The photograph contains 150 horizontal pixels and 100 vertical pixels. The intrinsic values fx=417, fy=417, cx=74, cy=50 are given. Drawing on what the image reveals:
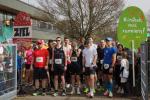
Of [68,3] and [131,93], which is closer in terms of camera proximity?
[131,93]

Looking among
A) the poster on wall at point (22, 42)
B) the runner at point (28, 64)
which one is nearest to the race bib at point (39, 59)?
the poster on wall at point (22, 42)

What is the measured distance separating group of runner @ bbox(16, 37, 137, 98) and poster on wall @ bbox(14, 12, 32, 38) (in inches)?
25.3

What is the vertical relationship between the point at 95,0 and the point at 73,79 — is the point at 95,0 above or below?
above

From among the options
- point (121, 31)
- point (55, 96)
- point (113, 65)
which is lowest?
point (55, 96)

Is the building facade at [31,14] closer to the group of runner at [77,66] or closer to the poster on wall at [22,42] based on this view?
the poster on wall at [22,42]

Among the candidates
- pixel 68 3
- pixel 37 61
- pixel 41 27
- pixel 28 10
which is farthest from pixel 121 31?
pixel 41 27

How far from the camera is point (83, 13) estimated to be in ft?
160

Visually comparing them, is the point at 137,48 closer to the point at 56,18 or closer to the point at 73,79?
the point at 73,79

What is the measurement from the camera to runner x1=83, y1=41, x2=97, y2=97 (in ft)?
46.2

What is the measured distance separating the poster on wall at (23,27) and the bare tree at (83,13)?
106ft

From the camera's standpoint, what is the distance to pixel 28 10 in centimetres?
5762

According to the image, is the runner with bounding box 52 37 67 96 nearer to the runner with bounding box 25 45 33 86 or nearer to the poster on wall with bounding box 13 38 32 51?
the poster on wall with bounding box 13 38 32 51

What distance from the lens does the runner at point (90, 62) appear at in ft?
46.2

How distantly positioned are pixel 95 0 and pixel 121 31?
3450cm
